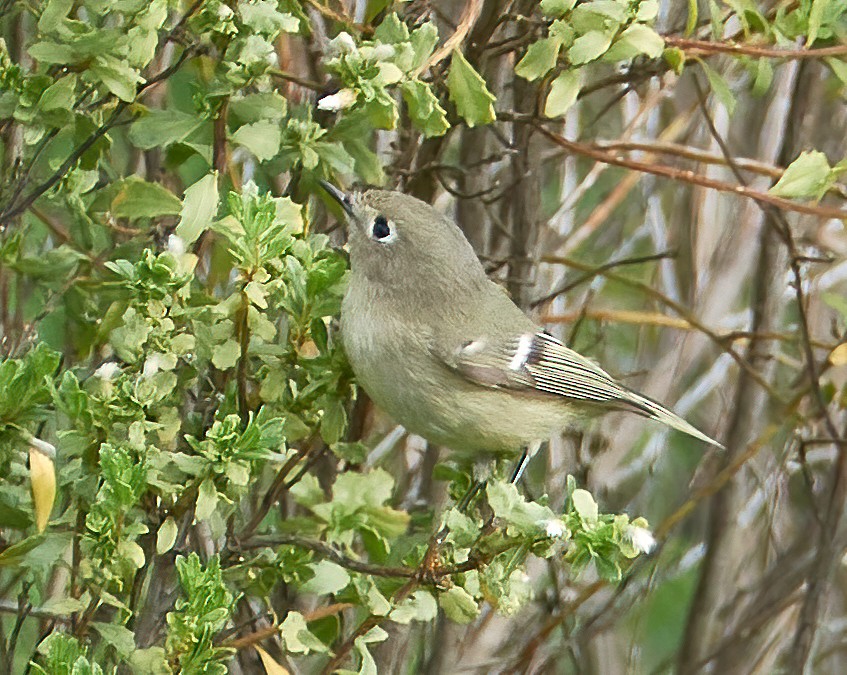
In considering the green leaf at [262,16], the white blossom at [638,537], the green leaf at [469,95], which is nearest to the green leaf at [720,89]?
the green leaf at [469,95]

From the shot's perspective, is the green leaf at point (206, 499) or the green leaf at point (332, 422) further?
the green leaf at point (332, 422)

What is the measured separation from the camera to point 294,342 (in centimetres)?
168

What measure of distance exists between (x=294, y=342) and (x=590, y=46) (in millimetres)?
576

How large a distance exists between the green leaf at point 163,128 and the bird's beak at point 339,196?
259mm

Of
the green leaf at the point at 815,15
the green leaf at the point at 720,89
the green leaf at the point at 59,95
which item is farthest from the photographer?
the green leaf at the point at 720,89

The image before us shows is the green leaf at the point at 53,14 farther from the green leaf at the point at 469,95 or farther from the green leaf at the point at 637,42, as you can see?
the green leaf at the point at 637,42

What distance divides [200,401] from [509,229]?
1049 millimetres

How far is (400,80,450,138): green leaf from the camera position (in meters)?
1.66

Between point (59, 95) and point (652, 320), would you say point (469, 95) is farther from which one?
point (652, 320)

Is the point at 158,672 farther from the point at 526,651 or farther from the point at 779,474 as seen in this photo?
the point at 779,474

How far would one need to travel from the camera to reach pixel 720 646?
2932 millimetres

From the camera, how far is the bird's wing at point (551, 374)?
86.7 inches

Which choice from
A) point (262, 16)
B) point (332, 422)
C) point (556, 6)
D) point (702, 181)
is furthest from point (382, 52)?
point (702, 181)

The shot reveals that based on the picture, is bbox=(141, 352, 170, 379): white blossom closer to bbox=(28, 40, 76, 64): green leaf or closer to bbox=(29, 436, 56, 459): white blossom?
bbox=(29, 436, 56, 459): white blossom
